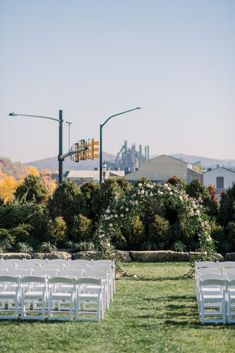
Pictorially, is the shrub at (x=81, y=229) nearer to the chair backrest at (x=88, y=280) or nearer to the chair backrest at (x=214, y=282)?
the chair backrest at (x=88, y=280)

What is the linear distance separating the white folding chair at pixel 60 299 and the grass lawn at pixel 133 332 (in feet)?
1.37

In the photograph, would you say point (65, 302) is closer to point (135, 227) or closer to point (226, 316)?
point (226, 316)

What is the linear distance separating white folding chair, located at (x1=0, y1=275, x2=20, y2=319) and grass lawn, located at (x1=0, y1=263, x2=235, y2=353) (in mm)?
437

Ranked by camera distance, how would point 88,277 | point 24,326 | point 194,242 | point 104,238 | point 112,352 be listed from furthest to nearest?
1. point 194,242
2. point 104,238
3. point 88,277
4. point 24,326
5. point 112,352

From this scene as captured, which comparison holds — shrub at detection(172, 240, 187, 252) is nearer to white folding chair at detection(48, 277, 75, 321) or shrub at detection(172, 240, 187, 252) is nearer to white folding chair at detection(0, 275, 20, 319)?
white folding chair at detection(48, 277, 75, 321)

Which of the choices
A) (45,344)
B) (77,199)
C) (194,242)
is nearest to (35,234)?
(77,199)

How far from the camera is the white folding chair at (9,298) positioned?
17.4 m

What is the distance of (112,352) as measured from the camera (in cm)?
1403

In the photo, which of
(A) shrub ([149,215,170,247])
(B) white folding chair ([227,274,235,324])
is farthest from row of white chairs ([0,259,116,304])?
(A) shrub ([149,215,170,247])

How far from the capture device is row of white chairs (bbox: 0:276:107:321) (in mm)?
17172

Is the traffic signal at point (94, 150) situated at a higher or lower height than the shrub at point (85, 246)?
higher

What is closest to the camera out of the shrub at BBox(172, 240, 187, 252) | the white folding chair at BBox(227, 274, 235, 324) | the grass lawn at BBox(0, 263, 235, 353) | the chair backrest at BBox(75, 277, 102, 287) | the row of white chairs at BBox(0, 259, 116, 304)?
the grass lawn at BBox(0, 263, 235, 353)

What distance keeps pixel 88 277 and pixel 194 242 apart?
1526 centimetres

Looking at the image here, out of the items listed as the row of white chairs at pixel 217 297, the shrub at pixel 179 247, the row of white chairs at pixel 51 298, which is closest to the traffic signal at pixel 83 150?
the shrub at pixel 179 247
